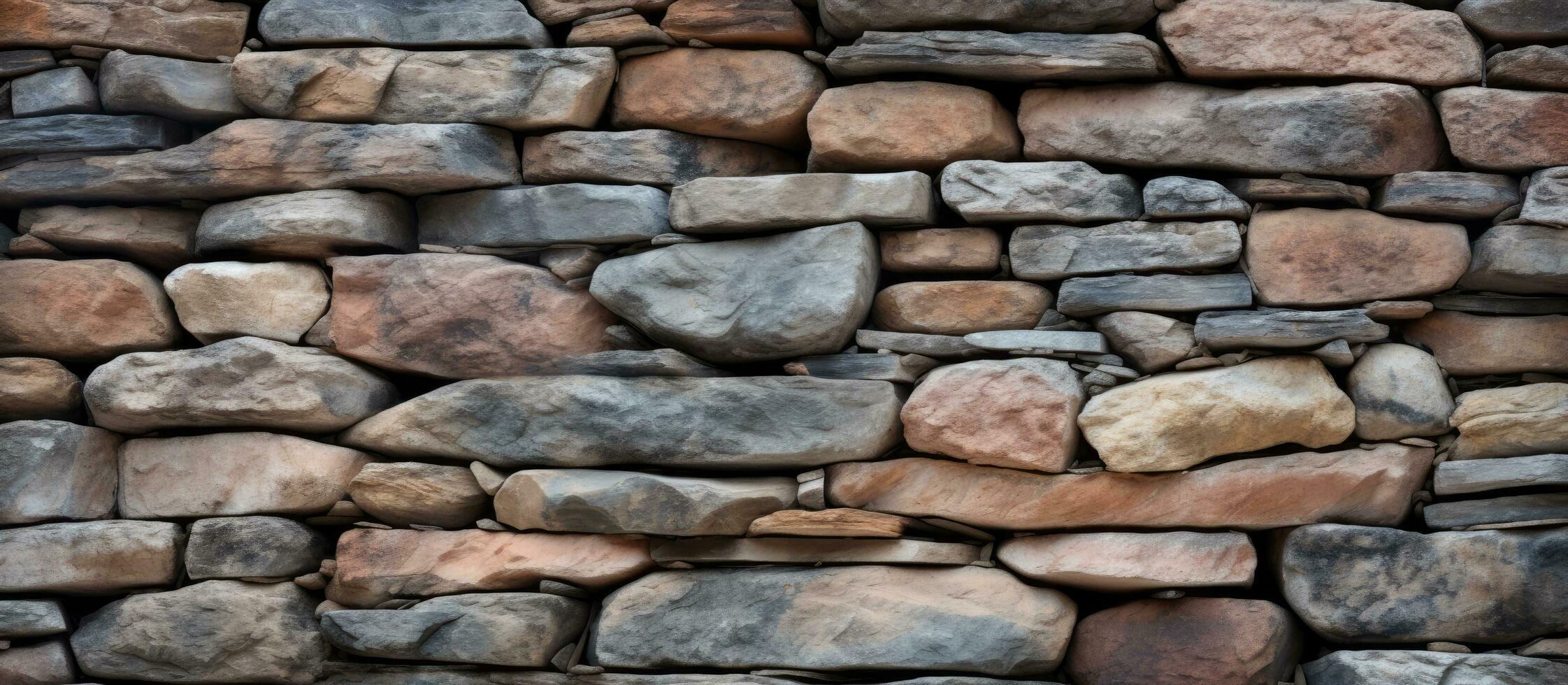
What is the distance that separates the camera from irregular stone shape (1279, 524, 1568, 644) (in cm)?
234

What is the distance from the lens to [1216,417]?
2418 mm

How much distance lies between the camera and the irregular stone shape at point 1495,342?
2.46 metres

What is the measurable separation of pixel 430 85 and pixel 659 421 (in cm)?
100

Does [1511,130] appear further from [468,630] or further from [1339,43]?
[468,630]

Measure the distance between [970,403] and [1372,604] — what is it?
0.90m

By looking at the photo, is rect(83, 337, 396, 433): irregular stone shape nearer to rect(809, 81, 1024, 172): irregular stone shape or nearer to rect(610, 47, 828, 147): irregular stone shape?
rect(610, 47, 828, 147): irregular stone shape

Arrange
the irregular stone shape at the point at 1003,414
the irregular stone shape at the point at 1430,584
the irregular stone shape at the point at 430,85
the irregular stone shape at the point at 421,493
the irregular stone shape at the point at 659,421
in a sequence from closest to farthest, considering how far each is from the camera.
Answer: the irregular stone shape at the point at 1430,584 → the irregular stone shape at the point at 1003,414 → the irregular stone shape at the point at 659,421 → the irregular stone shape at the point at 421,493 → the irregular stone shape at the point at 430,85

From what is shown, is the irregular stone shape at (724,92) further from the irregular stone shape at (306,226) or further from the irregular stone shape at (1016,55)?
the irregular stone shape at (306,226)

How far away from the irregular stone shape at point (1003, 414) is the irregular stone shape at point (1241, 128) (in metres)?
0.52

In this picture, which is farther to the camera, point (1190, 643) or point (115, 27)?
point (115, 27)

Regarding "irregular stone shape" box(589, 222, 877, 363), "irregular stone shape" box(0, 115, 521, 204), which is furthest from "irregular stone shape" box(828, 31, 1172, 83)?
"irregular stone shape" box(0, 115, 521, 204)

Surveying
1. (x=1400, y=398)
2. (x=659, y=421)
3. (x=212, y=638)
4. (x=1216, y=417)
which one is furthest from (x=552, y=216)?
(x=1400, y=398)

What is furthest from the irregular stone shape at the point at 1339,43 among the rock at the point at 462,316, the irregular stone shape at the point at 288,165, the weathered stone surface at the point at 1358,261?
the irregular stone shape at the point at 288,165

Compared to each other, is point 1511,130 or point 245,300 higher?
point 1511,130
